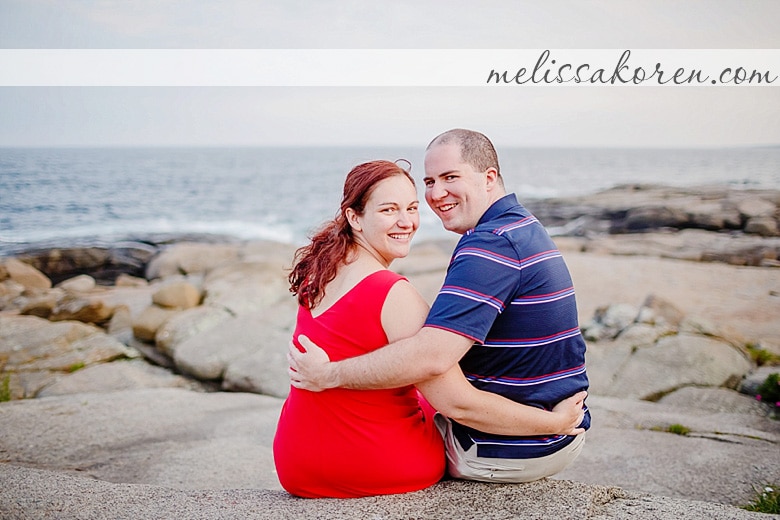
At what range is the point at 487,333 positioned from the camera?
2277mm

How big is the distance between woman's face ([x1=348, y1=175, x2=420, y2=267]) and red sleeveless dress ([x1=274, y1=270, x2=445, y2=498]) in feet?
0.53

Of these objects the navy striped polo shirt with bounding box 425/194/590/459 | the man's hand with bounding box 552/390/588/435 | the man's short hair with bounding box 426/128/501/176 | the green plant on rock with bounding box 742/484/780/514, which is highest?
the man's short hair with bounding box 426/128/501/176

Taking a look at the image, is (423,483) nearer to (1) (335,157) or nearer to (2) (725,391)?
(2) (725,391)

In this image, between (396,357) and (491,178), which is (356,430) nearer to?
(396,357)

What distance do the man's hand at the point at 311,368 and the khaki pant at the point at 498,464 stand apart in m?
0.54

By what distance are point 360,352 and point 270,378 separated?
380cm

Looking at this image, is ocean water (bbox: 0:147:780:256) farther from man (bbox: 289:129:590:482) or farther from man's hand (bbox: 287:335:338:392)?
man's hand (bbox: 287:335:338:392)

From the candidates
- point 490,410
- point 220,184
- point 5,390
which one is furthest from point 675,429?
point 220,184

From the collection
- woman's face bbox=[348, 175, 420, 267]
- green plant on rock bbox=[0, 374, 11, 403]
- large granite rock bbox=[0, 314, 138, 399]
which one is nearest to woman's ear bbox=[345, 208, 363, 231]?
woman's face bbox=[348, 175, 420, 267]

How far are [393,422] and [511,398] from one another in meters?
0.42

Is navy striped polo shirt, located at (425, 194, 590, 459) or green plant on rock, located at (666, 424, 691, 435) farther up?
navy striped polo shirt, located at (425, 194, 590, 459)

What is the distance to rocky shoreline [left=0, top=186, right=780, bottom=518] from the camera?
3.88 meters

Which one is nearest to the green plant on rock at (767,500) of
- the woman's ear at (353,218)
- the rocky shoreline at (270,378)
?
the rocky shoreline at (270,378)

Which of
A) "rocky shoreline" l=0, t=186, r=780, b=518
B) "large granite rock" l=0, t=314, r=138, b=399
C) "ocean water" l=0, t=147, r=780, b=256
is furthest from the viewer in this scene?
"ocean water" l=0, t=147, r=780, b=256
